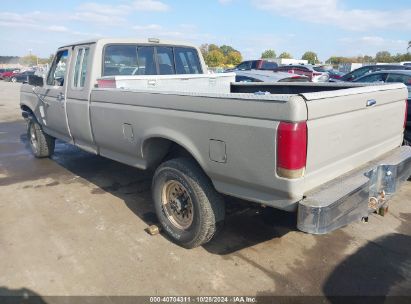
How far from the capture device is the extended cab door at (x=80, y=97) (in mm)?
4613

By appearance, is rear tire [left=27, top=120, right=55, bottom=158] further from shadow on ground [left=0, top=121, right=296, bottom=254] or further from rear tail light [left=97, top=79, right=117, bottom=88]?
rear tail light [left=97, top=79, right=117, bottom=88]

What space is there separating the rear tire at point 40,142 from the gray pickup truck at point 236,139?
6.28 feet

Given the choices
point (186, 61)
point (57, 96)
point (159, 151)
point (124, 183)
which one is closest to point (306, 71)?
point (186, 61)

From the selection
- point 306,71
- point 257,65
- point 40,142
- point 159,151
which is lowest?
point 40,142

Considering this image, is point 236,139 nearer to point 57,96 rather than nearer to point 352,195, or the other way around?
point 352,195

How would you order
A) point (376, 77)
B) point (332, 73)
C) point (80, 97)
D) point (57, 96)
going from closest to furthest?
point (80, 97) < point (57, 96) < point (376, 77) < point (332, 73)

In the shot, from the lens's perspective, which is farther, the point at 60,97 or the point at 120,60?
the point at 60,97

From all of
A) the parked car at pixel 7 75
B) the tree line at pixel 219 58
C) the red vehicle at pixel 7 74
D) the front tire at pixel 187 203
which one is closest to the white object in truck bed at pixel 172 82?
the front tire at pixel 187 203

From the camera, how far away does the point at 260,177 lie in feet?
8.87

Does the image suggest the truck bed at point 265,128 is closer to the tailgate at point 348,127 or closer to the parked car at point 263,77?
the tailgate at point 348,127

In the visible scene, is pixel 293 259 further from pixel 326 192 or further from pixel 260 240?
pixel 326 192

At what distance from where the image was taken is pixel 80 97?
185 inches

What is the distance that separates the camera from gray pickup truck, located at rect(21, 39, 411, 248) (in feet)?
8.33

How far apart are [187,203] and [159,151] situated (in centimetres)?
63
